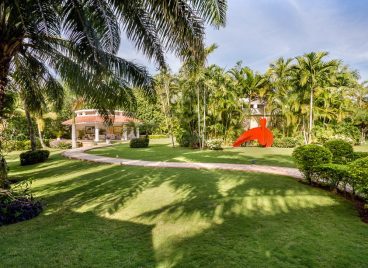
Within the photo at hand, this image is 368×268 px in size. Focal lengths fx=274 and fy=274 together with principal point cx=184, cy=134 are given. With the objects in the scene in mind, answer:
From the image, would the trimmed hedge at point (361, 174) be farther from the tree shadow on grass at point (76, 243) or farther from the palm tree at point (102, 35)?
the tree shadow on grass at point (76, 243)

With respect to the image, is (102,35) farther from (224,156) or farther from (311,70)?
(311,70)

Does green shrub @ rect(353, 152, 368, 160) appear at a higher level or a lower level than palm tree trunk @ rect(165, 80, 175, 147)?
lower

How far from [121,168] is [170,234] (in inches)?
337

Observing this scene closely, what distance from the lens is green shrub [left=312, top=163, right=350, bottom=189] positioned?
Answer: 7410 millimetres

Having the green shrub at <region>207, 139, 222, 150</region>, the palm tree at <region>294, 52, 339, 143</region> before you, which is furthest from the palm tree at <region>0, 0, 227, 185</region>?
the palm tree at <region>294, 52, 339, 143</region>

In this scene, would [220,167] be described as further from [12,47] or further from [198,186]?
[12,47]

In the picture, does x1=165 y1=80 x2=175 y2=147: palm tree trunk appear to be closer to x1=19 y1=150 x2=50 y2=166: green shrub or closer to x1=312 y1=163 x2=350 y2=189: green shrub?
x1=19 y1=150 x2=50 y2=166: green shrub

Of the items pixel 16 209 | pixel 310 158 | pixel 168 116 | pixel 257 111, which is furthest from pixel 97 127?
pixel 310 158

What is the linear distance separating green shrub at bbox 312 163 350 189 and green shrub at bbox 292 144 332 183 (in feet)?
0.68

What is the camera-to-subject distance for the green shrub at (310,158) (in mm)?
8883

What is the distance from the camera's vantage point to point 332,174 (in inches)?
313

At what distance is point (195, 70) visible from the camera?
5.95 meters

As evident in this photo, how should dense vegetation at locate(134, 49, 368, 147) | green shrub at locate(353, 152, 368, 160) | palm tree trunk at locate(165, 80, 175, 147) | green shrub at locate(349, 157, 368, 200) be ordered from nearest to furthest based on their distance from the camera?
green shrub at locate(349, 157, 368, 200) → green shrub at locate(353, 152, 368, 160) → dense vegetation at locate(134, 49, 368, 147) → palm tree trunk at locate(165, 80, 175, 147)

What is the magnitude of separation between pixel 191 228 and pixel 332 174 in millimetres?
4800
